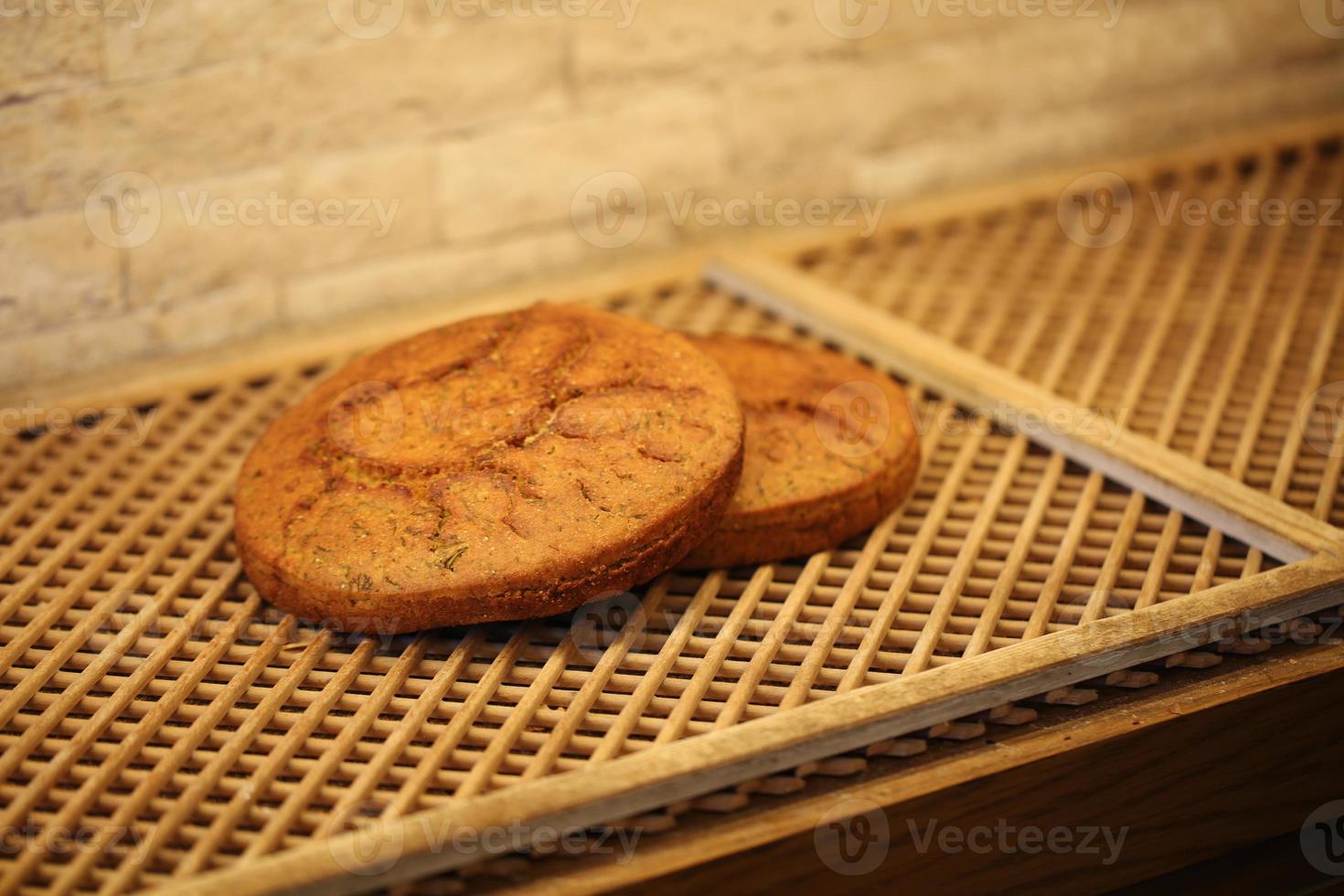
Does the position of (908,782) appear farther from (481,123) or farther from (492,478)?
(481,123)

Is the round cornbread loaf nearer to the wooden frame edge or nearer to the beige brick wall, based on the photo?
the wooden frame edge

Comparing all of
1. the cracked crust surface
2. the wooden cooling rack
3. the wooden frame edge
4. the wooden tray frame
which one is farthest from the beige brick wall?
the wooden frame edge

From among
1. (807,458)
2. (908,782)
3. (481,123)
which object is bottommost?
(908,782)

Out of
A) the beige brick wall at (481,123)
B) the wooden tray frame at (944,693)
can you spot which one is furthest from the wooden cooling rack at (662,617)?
the beige brick wall at (481,123)

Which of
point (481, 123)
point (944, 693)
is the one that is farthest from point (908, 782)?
point (481, 123)

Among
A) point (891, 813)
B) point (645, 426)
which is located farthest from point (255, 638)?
point (891, 813)

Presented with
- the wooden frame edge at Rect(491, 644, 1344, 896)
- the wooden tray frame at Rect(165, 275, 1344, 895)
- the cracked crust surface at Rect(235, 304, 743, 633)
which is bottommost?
the wooden frame edge at Rect(491, 644, 1344, 896)
